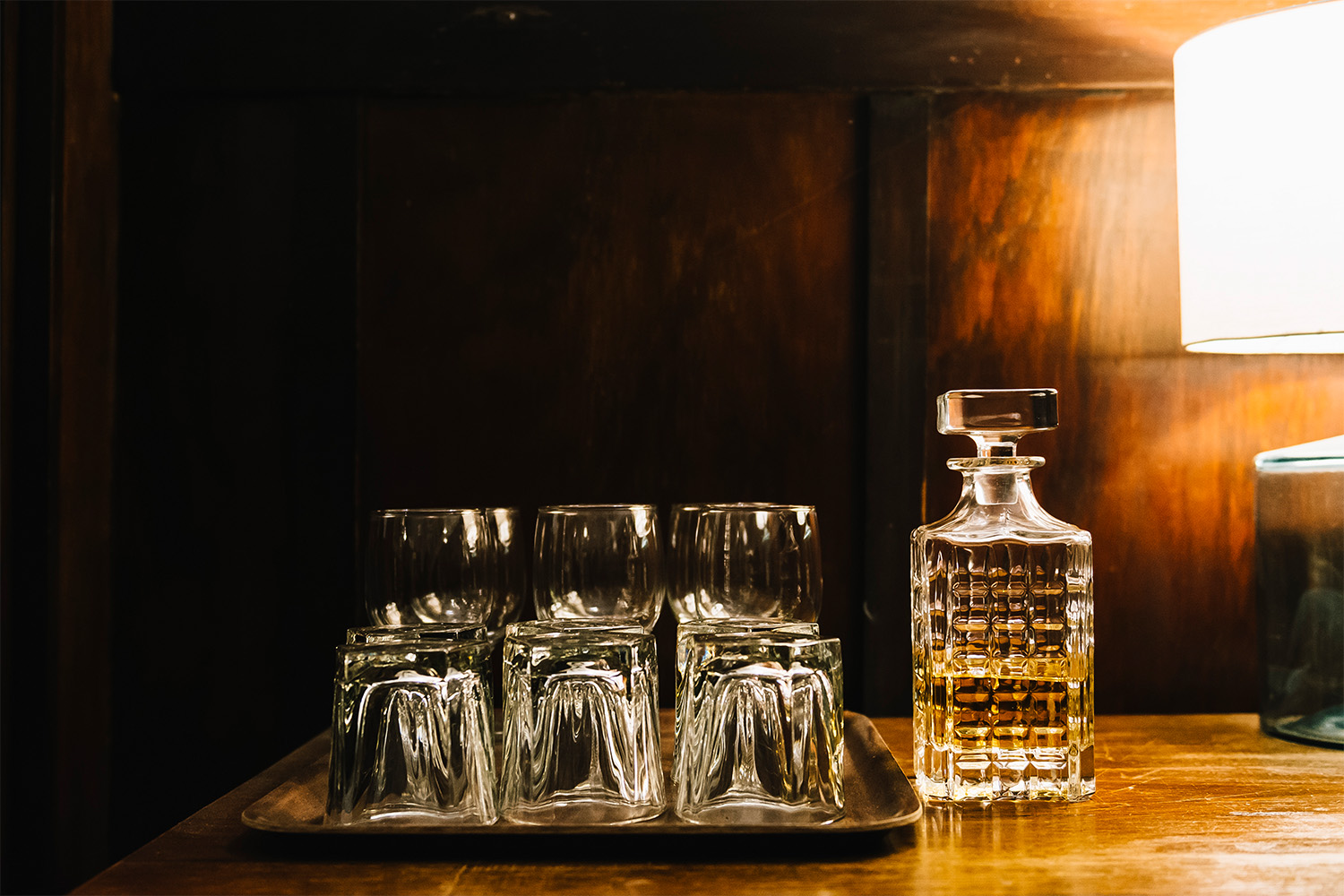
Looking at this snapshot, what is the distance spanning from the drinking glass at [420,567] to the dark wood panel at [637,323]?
0.32 metres

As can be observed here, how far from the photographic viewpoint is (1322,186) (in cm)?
100

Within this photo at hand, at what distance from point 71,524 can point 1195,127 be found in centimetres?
136

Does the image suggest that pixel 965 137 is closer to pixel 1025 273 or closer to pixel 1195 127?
pixel 1025 273

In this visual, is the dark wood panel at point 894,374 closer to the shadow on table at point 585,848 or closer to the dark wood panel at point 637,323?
the dark wood panel at point 637,323

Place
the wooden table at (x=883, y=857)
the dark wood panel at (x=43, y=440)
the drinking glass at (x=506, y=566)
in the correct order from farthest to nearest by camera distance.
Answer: the dark wood panel at (x=43, y=440) → the drinking glass at (x=506, y=566) → the wooden table at (x=883, y=857)

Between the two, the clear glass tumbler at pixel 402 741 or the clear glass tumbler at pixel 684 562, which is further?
the clear glass tumbler at pixel 684 562

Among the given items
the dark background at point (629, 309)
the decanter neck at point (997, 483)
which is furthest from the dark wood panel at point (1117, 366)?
the decanter neck at point (997, 483)

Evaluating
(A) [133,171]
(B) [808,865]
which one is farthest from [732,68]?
(B) [808,865]

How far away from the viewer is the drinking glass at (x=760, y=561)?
3.16 ft

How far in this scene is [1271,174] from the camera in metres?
1.01

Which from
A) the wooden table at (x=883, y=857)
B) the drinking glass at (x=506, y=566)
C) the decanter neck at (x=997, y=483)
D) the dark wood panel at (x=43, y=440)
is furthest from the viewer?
the dark wood panel at (x=43, y=440)

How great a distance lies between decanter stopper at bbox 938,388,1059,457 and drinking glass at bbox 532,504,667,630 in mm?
303

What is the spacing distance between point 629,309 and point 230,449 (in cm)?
54

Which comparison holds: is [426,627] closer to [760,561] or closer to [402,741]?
[402,741]
